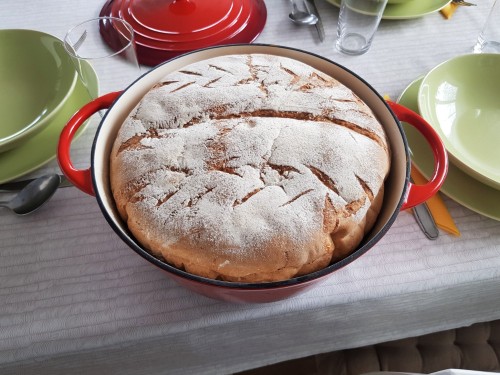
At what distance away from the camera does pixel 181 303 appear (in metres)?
0.58

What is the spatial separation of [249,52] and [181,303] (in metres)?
0.43

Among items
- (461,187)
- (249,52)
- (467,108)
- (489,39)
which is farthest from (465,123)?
(249,52)

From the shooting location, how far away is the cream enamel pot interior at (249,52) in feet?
1.55

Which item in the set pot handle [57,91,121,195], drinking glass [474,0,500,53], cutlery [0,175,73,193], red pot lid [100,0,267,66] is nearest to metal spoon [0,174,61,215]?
cutlery [0,175,73,193]

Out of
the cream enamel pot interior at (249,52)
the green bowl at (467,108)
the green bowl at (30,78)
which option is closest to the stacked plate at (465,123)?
the green bowl at (467,108)

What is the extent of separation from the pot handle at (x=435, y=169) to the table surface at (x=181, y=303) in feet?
0.37

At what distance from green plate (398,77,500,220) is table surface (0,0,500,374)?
0.02 metres

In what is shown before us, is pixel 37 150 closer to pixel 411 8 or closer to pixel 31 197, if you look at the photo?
pixel 31 197

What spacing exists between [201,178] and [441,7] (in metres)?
0.81

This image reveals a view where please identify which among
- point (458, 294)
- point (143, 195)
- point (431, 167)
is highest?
point (143, 195)

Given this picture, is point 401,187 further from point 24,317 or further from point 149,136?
point 24,317

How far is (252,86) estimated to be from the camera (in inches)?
24.9

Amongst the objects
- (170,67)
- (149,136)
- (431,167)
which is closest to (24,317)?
(149,136)

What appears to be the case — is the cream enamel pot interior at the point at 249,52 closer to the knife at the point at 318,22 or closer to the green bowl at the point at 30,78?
the green bowl at the point at 30,78
